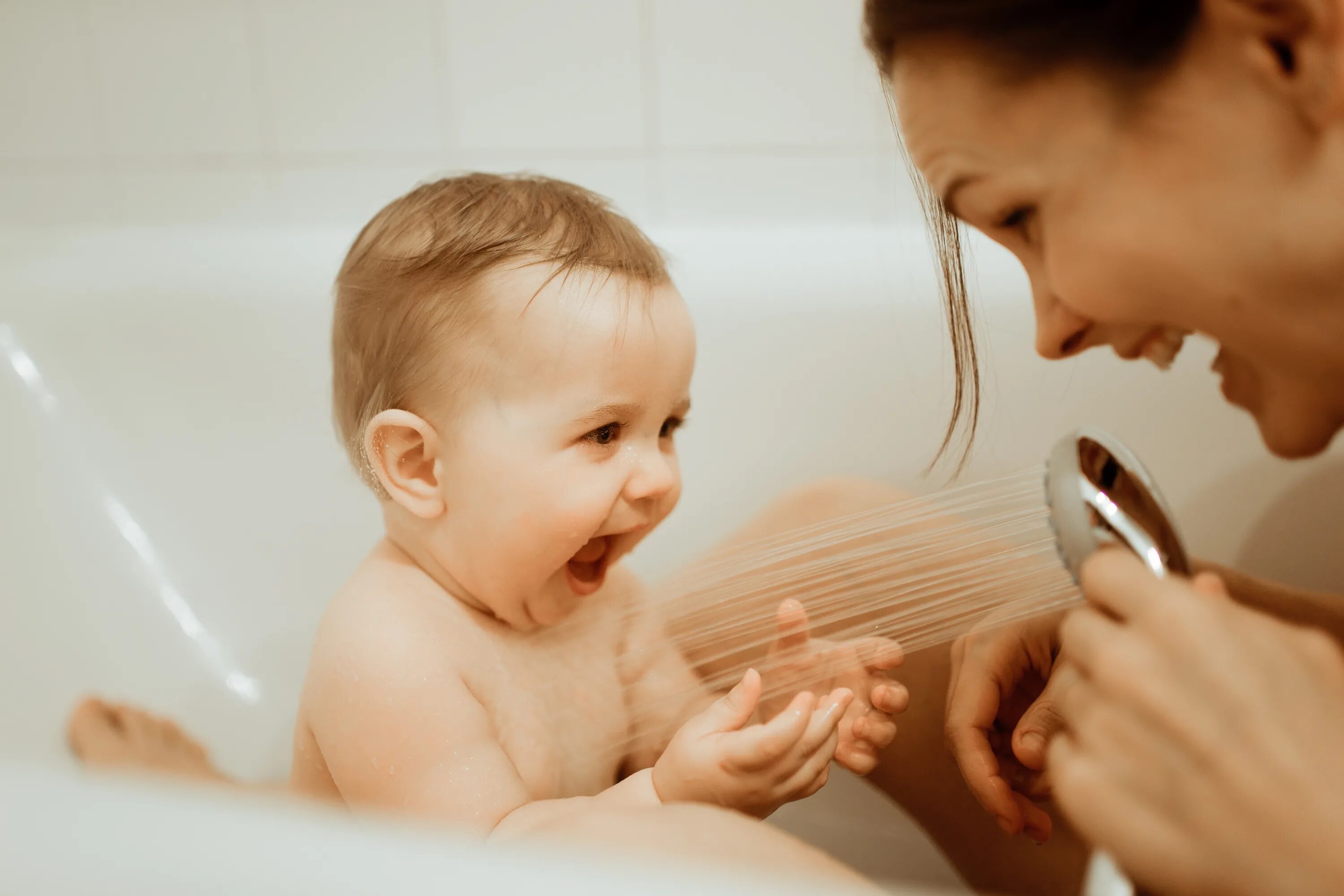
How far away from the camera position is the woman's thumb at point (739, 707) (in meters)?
0.67

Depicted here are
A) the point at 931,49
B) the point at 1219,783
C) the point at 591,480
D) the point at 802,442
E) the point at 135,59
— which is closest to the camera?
the point at 1219,783

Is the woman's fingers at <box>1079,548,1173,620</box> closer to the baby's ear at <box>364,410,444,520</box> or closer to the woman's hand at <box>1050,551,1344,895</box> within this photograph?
the woman's hand at <box>1050,551,1344,895</box>

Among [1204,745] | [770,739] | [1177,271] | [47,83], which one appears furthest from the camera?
[47,83]

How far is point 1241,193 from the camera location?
0.49 m

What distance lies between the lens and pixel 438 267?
29.5 inches

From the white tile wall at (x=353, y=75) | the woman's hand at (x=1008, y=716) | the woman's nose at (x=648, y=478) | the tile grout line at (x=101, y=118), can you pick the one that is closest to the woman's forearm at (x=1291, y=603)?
the woman's hand at (x=1008, y=716)

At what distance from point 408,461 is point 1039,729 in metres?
0.45

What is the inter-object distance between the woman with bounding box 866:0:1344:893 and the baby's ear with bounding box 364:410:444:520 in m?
0.38

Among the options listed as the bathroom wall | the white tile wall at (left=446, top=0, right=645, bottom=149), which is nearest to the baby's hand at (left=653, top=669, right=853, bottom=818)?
the bathroom wall

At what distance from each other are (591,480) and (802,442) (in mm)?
436

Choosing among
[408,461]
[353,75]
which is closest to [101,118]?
[353,75]

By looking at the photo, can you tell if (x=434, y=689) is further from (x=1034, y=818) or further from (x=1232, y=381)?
(x=1232, y=381)

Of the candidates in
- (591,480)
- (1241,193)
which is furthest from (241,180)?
(1241,193)

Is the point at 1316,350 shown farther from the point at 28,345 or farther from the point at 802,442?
the point at 28,345
